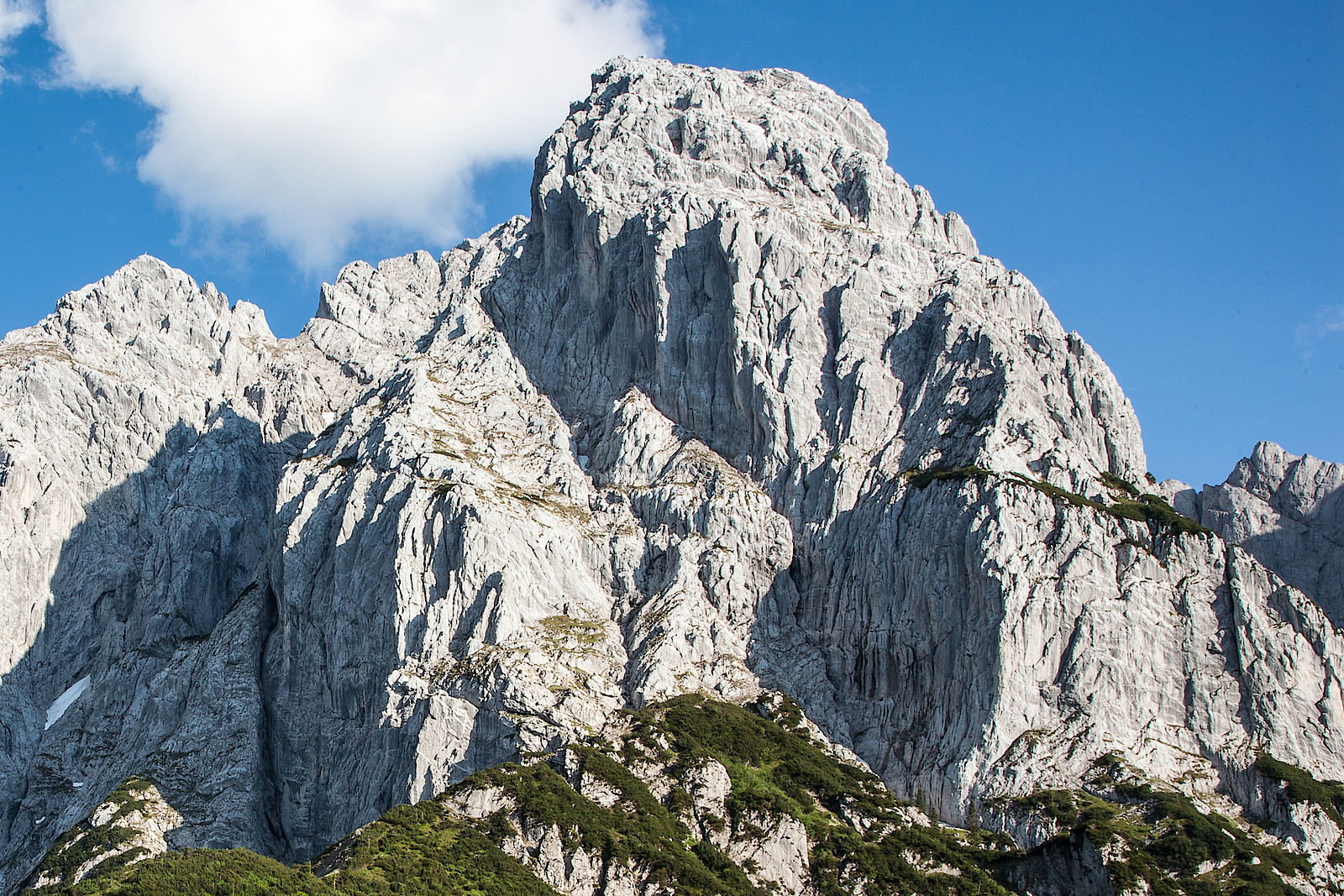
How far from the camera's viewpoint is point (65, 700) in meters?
161

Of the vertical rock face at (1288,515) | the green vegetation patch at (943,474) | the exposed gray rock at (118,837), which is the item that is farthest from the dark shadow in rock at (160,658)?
the vertical rock face at (1288,515)

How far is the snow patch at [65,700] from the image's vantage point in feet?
518

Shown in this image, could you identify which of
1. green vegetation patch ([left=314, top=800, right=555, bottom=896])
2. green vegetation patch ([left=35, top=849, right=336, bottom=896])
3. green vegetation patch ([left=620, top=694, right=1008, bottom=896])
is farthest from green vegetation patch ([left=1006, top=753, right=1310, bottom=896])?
green vegetation patch ([left=35, top=849, right=336, bottom=896])

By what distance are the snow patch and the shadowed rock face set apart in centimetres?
174

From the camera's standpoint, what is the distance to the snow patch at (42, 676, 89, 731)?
158000 mm

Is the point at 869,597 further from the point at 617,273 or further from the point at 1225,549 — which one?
the point at 617,273

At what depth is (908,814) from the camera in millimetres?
114938

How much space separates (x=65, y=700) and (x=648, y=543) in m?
84.6

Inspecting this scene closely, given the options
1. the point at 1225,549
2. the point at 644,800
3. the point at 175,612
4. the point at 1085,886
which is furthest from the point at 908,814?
the point at 175,612

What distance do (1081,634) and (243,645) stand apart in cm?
10012

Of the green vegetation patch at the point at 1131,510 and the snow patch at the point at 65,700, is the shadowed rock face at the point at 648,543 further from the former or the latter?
the snow patch at the point at 65,700

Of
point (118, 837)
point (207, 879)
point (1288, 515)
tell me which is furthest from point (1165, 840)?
point (118, 837)

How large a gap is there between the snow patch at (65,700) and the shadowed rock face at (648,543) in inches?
68.5

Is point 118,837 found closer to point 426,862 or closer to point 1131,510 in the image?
point 426,862
